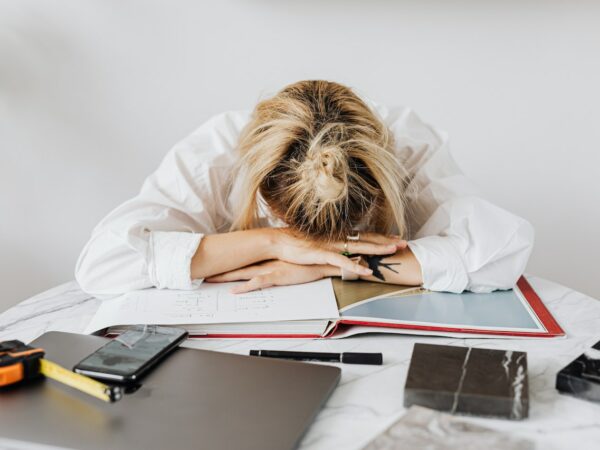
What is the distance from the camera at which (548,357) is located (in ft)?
2.86

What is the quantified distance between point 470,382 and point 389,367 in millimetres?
133

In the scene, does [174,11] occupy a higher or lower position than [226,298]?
higher

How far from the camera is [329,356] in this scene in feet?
2.84

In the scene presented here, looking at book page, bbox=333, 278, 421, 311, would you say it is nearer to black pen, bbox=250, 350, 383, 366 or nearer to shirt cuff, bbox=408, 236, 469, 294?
shirt cuff, bbox=408, 236, 469, 294

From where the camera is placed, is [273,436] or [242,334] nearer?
[273,436]

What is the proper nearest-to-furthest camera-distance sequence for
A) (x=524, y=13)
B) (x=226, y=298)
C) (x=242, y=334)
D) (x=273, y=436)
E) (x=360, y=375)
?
1. (x=273, y=436)
2. (x=360, y=375)
3. (x=242, y=334)
4. (x=226, y=298)
5. (x=524, y=13)

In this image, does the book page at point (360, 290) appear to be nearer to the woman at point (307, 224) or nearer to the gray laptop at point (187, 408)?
the woman at point (307, 224)

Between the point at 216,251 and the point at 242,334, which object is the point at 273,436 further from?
the point at 216,251

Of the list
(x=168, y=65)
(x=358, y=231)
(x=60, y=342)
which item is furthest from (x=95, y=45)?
(x=60, y=342)

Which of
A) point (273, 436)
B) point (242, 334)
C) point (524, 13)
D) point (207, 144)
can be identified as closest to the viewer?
point (273, 436)

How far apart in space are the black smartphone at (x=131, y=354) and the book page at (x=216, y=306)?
55 mm

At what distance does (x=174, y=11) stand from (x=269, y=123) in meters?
0.83

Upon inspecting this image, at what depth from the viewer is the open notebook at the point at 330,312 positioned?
3.12 ft

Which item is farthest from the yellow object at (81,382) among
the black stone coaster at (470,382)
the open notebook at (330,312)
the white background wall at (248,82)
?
the white background wall at (248,82)
